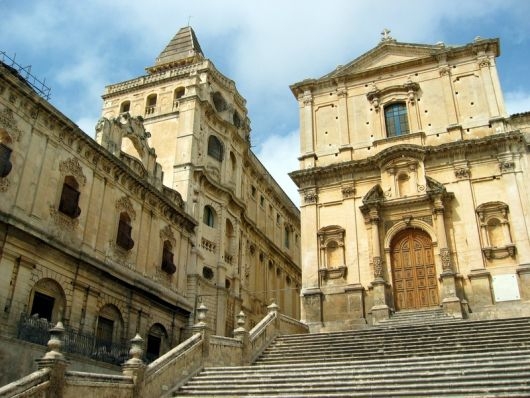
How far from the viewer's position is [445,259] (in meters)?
22.2

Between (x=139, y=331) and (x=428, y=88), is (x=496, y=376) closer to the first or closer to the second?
(x=139, y=331)

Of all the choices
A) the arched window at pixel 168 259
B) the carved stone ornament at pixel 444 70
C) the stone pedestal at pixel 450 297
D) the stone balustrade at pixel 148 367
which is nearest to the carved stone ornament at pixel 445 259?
the stone pedestal at pixel 450 297

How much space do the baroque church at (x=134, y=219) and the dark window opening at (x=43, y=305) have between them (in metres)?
0.04

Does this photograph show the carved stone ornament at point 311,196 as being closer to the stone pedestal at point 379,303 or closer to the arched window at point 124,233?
the stone pedestal at point 379,303

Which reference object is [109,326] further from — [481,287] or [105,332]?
[481,287]

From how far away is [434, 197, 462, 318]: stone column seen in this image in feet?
68.9

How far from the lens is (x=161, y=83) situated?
37.1 m

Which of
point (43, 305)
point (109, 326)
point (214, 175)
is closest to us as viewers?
point (43, 305)

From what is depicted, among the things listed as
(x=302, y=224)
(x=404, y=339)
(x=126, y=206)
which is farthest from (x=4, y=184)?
(x=404, y=339)

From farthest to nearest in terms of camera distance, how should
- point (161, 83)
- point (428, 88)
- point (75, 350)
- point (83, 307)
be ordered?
point (161, 83) → point (428, 88) → point (83, 307) → point (75, 350)

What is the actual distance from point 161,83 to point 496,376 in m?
30.5

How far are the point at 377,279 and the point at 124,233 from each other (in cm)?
1093

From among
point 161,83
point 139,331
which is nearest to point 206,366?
point 139,331

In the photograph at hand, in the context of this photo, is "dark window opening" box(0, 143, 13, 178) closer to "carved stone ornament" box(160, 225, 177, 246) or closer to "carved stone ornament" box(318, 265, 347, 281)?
"carved stone ornament" box(160, 225, 177, 246)
